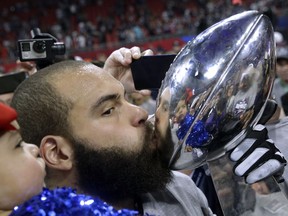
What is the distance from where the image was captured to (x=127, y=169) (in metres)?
1.01

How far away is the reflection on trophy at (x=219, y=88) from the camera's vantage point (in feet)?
3.00

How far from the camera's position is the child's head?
698 mm

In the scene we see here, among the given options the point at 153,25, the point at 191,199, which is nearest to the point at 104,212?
the point at 191,199

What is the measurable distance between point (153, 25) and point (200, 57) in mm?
13400

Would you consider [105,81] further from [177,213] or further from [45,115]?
[177,213]

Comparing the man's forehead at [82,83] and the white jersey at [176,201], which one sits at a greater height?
the man's forehead at [82,83]

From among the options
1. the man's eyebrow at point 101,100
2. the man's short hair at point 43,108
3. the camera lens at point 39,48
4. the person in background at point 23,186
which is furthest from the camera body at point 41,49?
the person in background at point 23,186

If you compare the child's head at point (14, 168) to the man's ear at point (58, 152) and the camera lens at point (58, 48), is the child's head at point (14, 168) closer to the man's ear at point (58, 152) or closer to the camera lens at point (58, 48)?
the man's ear at point (58, 152)

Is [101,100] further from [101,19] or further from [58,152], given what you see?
[101,19]

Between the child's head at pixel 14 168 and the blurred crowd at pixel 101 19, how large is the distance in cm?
1126

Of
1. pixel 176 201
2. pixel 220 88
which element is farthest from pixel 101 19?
pixel 220 88

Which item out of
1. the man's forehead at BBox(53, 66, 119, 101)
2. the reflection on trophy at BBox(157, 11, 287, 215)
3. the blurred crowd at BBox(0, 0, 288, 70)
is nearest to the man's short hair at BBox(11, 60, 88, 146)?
the man's forehead at BBox(53, 66, 119, 101)

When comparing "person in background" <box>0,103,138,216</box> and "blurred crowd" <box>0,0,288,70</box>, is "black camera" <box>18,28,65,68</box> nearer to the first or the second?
"person in background" <box>0,103,138,216</box>

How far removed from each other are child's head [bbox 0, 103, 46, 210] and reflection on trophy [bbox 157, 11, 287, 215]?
317mm
